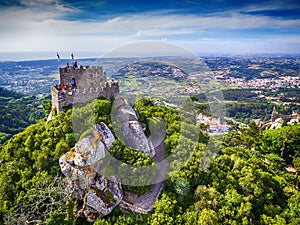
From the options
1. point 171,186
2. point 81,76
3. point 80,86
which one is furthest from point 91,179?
point 81,76

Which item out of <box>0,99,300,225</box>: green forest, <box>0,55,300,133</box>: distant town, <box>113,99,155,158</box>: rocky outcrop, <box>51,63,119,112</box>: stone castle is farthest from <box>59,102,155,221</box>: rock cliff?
<box>0,55,300,133</box>: distant town

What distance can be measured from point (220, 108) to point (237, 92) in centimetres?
4091

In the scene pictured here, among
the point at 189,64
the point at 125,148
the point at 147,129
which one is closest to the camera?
the point at 125,148

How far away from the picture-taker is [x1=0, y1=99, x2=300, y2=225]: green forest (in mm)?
17797

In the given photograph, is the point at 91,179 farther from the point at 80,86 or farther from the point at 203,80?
the point at 203,80

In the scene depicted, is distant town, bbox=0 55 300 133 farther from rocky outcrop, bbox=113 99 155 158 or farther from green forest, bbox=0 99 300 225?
green forest, bbox=0 99 300 225

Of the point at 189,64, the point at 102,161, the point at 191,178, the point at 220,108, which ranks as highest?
the point at 189,64

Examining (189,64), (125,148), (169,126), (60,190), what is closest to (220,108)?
(189,64)

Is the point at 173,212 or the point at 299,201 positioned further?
the point at 299,201

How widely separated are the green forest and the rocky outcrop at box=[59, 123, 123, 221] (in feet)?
2.18

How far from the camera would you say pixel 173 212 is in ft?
60.3

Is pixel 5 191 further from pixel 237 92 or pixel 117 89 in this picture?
pixel 237 92

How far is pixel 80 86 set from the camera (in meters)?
24.4

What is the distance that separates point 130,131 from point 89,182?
627cm
